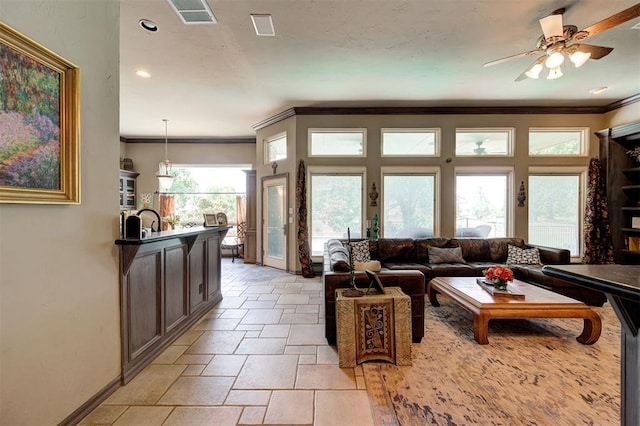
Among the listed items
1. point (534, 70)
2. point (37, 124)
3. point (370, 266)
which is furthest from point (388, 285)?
point (37, 124)

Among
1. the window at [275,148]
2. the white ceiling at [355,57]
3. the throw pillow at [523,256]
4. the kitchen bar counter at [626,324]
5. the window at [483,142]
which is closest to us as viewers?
the kitchen bar counter at [626,324]

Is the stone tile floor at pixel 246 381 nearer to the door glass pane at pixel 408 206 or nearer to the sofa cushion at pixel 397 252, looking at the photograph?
the sofa cushion at pixel 397 252

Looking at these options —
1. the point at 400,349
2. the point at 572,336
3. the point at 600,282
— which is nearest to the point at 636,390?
the point at 600,282

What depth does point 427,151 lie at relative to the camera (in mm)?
5531

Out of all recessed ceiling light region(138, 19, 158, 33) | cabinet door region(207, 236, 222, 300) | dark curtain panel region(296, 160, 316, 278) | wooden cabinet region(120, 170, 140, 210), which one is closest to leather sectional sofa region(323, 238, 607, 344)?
dark curtain panel region(296, 160, 316, 278)

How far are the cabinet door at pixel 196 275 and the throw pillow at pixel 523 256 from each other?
456 centimetres

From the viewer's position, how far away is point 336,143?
5.59 metres

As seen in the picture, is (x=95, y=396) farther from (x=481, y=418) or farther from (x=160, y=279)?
(x=481, y=418)

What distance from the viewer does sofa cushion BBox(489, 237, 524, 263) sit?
477 cm

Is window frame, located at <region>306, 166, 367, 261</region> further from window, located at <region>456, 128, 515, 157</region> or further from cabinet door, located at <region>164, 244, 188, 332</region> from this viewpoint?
cabinet door, located at <region>164, 244, 188, 332</region>

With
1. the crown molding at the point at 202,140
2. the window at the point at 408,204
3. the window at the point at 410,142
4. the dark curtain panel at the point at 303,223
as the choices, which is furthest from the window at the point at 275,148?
the window at the point at 408,204

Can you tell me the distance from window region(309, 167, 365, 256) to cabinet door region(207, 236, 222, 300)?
2.12 meters

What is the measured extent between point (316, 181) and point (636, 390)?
494 centimetres

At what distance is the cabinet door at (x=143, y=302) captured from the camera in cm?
223
